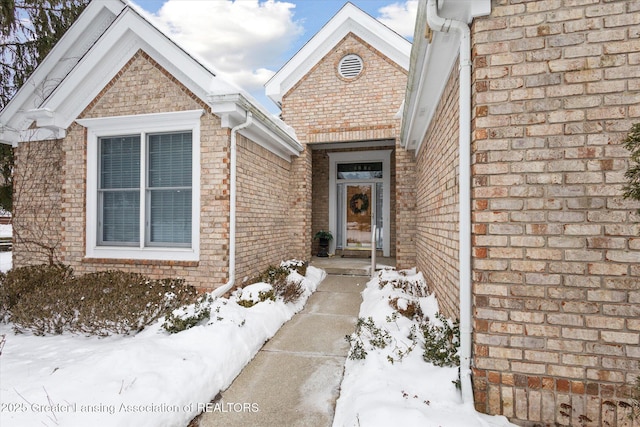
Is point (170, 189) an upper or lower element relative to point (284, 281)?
upper

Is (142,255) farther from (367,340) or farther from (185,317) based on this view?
(367,340)

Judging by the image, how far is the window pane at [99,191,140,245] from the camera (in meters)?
5.45

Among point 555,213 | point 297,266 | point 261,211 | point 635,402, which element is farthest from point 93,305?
point 635,402

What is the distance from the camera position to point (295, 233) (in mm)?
8188

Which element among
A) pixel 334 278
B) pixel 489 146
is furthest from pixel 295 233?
pixel 489 146

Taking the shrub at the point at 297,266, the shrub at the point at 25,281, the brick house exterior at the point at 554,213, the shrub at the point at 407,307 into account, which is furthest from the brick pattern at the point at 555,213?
the shrub at the point at 25,281

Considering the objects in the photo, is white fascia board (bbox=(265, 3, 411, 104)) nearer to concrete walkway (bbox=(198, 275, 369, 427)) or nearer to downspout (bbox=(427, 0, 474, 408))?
downspout (bbox=(427, 0, 474, 408))

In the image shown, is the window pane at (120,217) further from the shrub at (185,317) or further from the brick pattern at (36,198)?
the shrub at (185,317)

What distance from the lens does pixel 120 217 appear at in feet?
18.1

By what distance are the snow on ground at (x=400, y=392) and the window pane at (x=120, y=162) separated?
187 inches

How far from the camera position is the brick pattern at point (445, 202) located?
9.66 ft

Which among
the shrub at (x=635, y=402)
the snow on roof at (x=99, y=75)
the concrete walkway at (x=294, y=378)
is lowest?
the concrete walkway at (x=294, y=378)

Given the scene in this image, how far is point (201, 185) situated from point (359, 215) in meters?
6.07

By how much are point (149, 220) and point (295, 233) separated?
12.0 ft
